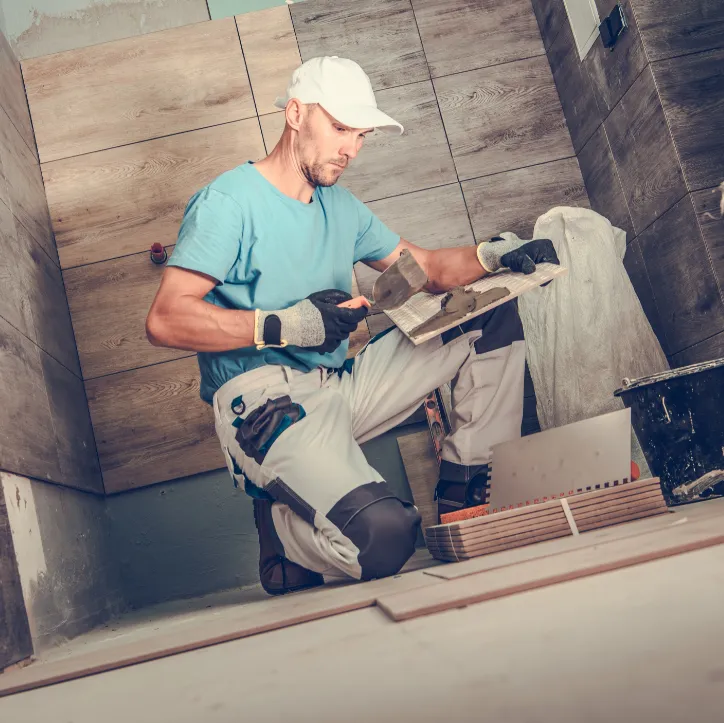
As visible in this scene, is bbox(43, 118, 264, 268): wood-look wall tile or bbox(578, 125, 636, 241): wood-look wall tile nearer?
bbox(578, 125, 636, 241): wood-look wall tile

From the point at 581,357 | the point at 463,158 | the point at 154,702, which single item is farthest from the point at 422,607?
the point at 463,158

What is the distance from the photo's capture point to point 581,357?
2336 mm

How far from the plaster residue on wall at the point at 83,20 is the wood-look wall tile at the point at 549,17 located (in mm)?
1268

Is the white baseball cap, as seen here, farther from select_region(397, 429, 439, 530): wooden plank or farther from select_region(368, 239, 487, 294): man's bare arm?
select_region(397, 429, 439, 530): wooden plank

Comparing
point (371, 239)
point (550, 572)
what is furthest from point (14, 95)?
point (550, 572)

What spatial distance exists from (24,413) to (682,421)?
1.65 m

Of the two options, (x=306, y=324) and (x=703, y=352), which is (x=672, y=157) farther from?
(x=306, y=324)

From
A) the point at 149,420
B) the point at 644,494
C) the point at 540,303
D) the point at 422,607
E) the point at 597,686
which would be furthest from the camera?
the point at 149,420

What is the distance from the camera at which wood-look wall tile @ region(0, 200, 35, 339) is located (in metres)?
2.17

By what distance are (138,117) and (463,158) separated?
1222 millimetres

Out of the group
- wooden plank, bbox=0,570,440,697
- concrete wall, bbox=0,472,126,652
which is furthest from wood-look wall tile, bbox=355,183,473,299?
wooden plank, bbox=0,570,440,697

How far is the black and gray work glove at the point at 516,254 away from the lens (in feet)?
6.79

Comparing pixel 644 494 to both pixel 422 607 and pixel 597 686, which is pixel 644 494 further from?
pixel 597 686

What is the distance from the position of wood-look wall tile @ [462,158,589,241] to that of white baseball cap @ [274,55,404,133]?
910mm
